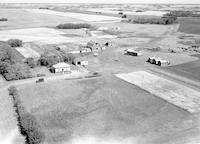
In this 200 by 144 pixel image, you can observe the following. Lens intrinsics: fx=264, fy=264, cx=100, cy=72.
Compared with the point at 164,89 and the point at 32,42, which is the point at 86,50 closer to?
the point at 32,42

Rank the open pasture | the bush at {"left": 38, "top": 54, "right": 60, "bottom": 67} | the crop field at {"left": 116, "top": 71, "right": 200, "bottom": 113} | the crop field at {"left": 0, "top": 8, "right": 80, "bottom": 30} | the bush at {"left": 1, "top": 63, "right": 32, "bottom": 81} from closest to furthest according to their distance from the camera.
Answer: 1. the crop field at {"left": 116, "top": 71, "right": 200, "bottom": 113}
2. the bush at {"left": 1, "top": 63, "right": 32, "bottom": 81}
3. the bush at {"left": 38, "top": 54, "right": 60, "bottom": 67}
4. the open pasture
5. the crop field at {"left": 0, "top": 8, "right": 80, "bottom": 30}

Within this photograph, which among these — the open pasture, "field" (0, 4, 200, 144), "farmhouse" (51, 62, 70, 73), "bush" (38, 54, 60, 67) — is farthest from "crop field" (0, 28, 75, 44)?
"farmhouse" (51, 62, 70, 73)

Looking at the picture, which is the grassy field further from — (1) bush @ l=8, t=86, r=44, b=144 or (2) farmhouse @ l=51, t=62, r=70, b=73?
(2) farmhouse @ l=51, t=62, r=70, b=73

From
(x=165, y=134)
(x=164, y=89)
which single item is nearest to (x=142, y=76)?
(x=164, y=89)

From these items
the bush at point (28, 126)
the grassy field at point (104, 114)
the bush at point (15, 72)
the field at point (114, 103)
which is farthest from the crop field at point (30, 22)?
the bush at point (28, 126)

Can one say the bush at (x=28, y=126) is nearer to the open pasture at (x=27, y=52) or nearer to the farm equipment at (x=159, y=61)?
the open pasture at (x=27, y=52)

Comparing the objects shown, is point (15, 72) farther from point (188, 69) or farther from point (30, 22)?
point (30, 22)

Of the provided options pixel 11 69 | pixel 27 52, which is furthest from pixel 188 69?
pixel 27 52
